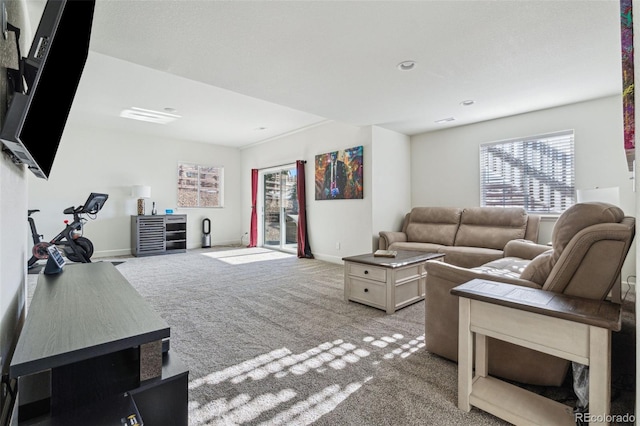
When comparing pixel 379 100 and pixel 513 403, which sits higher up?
pixel 379 100

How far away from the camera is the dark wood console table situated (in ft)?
2.81

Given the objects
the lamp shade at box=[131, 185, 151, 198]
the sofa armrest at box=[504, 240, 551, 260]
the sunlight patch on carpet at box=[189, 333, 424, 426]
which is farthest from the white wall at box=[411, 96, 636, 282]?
the lamp shade at box=[131, 185, 151, 198]

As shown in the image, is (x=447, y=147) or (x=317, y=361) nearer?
Result: (x=317, y=361)

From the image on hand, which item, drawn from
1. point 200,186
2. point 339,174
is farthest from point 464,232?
point 200,186

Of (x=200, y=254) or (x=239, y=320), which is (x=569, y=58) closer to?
(x=239, y=320)

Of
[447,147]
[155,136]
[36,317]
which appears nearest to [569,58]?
[447,147]

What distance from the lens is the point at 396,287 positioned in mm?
3018

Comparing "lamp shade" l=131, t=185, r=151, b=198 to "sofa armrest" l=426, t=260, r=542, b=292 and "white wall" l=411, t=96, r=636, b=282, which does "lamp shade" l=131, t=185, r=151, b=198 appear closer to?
"white wall" l=411, t=96, r=636, b=282

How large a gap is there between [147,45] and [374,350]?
2.97 meters

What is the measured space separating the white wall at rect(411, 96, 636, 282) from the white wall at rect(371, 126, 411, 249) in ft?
0.64

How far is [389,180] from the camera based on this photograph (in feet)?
17.7

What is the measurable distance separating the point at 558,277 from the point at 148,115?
5.91m
